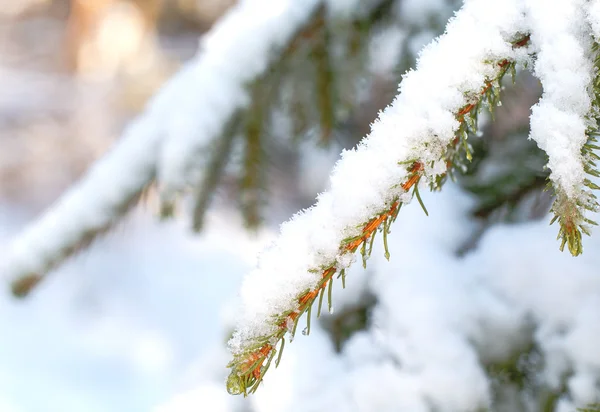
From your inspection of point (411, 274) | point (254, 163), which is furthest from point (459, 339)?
point (254, 163)

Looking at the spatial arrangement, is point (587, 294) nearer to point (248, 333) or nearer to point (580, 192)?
point (580, 192)

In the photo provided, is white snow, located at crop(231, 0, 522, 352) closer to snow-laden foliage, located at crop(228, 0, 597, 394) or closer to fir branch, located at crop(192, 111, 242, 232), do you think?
snow-laden foliage, located at crop(228, 0, 597, 394)

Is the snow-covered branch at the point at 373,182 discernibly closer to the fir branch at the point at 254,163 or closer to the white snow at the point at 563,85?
the white snow at the point at 563,85

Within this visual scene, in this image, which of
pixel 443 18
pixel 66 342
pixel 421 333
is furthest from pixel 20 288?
pixel 66 342

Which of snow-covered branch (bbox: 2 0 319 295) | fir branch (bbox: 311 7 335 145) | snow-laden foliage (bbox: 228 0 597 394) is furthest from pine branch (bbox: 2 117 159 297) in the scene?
snow-laden foliage (bbox: 228 0 597 394)

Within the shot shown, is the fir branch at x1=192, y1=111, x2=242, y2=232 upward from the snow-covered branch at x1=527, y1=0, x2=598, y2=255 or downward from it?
upward

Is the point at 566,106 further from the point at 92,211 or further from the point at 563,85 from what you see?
the point at 92,211

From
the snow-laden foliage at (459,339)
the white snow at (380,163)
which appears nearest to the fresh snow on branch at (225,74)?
the snow-laden foliage at (459,339)
